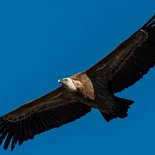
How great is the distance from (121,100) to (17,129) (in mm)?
3899

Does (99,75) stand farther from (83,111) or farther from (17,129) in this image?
(17,129)

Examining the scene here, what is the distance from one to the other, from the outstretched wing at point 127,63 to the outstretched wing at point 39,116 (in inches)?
48.1

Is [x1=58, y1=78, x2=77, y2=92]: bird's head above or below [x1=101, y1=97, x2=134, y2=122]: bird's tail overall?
above

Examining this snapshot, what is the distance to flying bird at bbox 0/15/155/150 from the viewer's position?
21656mm

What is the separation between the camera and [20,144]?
23.6 metres

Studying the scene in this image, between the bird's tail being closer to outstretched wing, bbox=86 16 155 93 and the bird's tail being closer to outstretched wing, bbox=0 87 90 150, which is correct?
outstretched wing, bbox=86 16 155 93

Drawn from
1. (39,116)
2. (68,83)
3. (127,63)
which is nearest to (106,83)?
(127,63)

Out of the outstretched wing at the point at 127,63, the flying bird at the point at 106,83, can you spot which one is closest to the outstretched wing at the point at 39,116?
the flying bird at the point at 106,83

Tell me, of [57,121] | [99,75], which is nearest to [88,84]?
[99,75]

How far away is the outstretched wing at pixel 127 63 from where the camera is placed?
21641mm

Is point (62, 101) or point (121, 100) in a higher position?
point (62, 101)

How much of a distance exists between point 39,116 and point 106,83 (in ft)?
8.45

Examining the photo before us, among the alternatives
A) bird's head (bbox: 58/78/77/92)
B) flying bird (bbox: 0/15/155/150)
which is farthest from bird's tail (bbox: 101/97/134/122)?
bird's head (bbox: 58/78/77/92)

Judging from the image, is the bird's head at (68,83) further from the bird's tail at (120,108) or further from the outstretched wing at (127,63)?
the bird's tail at (120,108)
